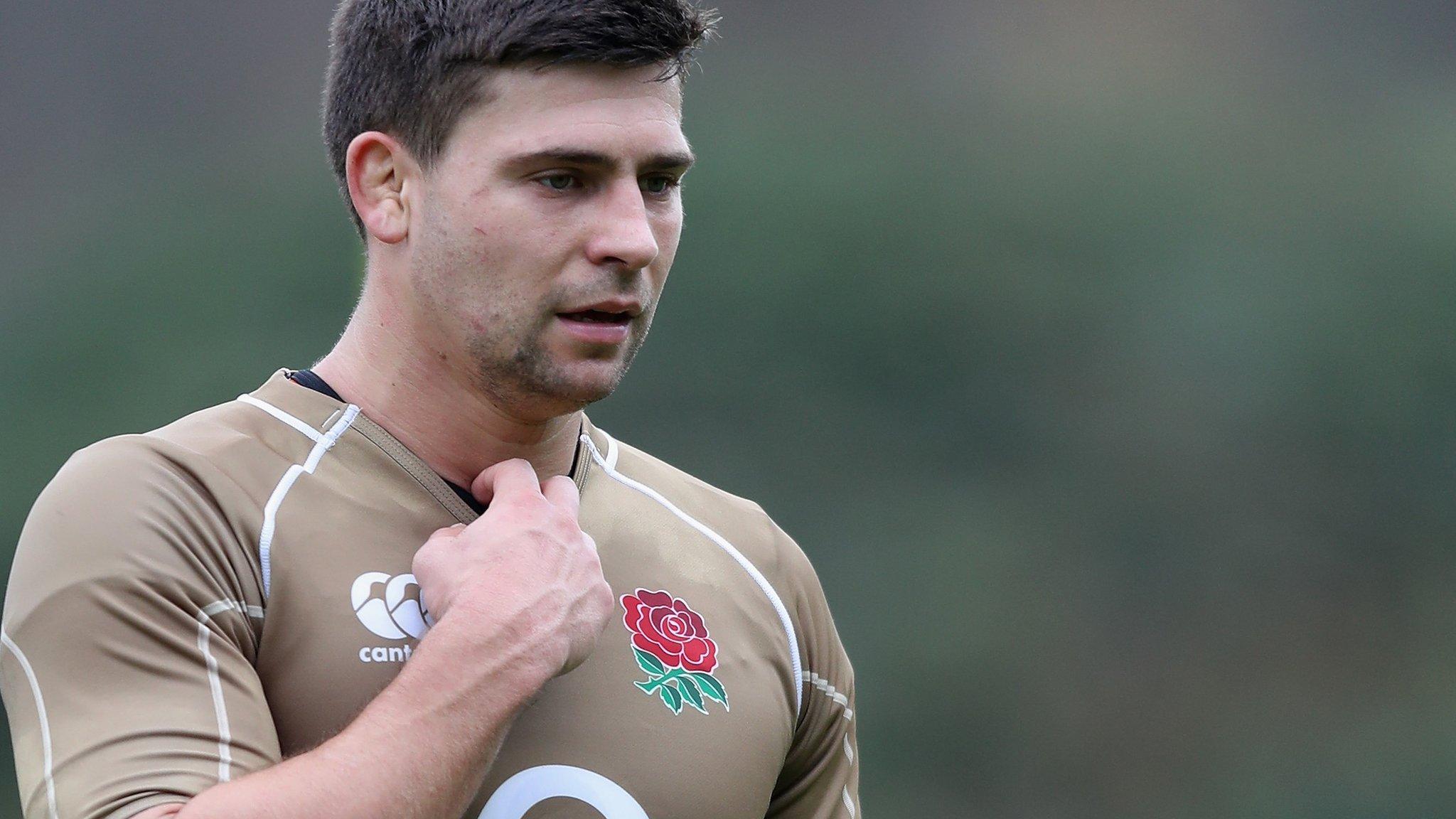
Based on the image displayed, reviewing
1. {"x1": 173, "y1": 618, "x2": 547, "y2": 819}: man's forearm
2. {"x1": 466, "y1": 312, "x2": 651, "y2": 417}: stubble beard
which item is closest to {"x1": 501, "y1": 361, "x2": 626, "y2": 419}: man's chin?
{"x1": 466, "y1": 312, "x2": 651, "y2": 417}: stubble beard

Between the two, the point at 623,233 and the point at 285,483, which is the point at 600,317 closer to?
the point at 623,233

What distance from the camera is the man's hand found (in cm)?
175

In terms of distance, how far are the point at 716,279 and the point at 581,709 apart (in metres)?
6.85

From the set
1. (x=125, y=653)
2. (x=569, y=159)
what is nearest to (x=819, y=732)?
(x=569, y=159)

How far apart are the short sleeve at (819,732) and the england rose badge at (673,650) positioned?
0.57 feet

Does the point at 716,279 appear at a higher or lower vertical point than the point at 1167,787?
higher

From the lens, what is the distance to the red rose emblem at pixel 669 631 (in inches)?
81.0

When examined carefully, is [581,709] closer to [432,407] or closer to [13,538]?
[432,407]

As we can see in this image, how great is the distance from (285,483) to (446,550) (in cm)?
21

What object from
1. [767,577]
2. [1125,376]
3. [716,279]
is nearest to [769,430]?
[716,279]

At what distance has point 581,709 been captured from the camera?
6.39 feet

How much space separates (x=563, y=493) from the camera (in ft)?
6.64

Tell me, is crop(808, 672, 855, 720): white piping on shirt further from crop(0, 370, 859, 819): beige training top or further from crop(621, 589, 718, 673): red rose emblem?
crop(621, 589, 718, 673): red rose emblem

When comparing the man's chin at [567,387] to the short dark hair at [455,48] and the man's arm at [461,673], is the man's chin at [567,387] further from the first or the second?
the short dark hair at [455,48]
